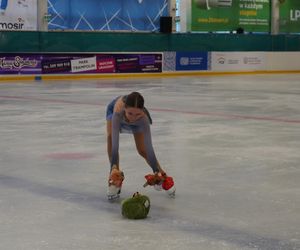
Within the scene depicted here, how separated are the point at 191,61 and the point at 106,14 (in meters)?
3.96

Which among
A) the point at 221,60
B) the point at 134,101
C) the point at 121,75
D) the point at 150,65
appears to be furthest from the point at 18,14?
the point at 134,101

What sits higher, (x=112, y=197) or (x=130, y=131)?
(x=130, y=131)

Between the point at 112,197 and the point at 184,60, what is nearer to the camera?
the point at 112,197

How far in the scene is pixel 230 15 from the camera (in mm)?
28453

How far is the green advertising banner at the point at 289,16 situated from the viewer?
3015 centimetres

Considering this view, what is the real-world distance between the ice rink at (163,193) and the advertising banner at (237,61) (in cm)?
1641

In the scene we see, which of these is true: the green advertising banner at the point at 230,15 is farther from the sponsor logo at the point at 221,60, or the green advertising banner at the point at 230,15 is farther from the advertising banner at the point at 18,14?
the advertising banner at the point at 18,14

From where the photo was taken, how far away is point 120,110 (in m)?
4.17

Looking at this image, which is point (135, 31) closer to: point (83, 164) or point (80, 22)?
point (80, 22)

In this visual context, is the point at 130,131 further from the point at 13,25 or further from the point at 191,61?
the point at 191,61

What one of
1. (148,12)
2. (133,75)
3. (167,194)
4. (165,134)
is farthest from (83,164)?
(148,12)

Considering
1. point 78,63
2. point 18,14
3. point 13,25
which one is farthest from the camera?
point 78,63

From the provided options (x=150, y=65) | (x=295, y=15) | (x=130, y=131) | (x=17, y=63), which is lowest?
(x=130, y=131)

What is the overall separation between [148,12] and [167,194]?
21.9 metres
